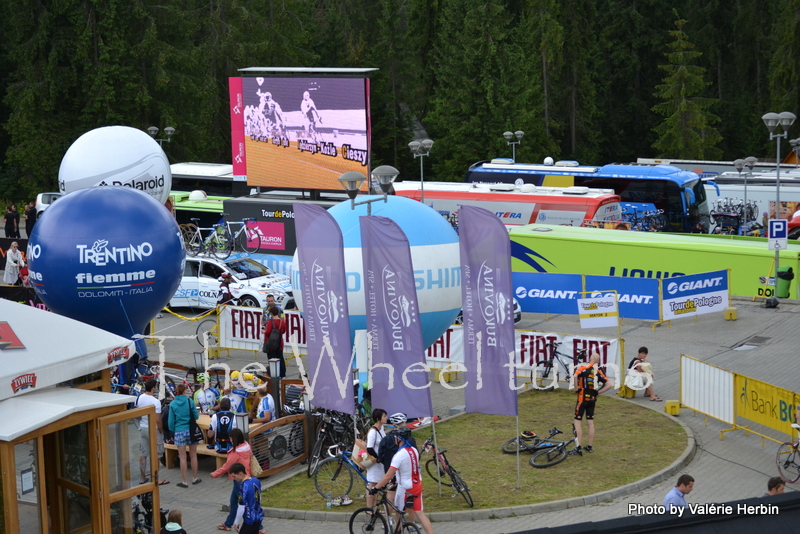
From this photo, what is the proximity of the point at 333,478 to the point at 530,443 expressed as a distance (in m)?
3.38

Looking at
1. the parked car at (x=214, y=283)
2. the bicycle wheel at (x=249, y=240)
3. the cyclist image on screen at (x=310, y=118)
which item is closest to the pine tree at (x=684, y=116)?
the cyclist image on screen at (x=310, y=118)

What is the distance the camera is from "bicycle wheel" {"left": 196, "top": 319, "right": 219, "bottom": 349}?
874 inches

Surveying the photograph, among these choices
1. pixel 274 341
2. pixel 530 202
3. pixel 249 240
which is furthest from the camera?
pixel 530 202

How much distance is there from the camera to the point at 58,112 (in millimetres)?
50906

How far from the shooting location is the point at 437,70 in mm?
60156

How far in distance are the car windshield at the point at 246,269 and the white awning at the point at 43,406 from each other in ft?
48.9

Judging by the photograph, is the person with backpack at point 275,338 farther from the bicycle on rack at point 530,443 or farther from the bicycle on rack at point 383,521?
the bicycle on rack at point 383,521

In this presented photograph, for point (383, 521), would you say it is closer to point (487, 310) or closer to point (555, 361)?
point (487, 310)

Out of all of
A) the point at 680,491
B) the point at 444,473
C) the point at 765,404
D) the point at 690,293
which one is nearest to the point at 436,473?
the point at 444,473

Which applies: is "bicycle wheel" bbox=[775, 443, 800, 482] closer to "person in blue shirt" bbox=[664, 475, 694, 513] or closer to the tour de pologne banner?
"person in blue shirt" bbox=[664, 475, 694, 513]

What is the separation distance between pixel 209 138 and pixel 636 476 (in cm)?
A: 4738

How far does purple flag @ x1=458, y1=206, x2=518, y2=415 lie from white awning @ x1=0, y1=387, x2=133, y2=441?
525 cm

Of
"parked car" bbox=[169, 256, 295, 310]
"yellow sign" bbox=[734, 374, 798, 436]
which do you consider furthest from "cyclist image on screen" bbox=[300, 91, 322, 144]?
"yellow sign" bbox=[734, 374, 798, 436]

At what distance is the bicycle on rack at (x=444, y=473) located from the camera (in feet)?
42.8
